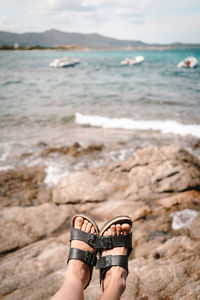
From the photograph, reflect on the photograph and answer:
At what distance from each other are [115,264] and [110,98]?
11.8 m

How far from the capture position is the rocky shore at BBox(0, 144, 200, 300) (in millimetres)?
1981

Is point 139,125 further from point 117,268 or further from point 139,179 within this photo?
point 117,268

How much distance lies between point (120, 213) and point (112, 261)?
1.17 metres

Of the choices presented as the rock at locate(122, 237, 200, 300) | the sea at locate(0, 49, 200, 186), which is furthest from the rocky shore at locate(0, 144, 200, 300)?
the sea at locate(0, 49, 200, 186)

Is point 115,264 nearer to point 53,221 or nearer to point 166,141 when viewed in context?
point 53,221

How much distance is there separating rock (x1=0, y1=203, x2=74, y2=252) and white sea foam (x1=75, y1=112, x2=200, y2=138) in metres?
5.78

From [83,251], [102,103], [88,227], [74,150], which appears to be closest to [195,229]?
[88,227]

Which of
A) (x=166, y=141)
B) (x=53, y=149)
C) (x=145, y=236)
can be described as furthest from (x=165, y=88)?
(x=145, y=236)

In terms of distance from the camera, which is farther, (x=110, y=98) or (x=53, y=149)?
(x=110, y=98)

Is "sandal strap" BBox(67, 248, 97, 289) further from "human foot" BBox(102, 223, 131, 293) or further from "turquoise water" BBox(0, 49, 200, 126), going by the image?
"turquoise water" BBox(0, 49, 200, 126)

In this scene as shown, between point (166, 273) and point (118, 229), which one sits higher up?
point (118, 229)

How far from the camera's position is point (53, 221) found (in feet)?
10.3

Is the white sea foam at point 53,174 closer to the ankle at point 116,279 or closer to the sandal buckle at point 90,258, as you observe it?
the sandal buckle at point 90,258

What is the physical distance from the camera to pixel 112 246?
228cm
